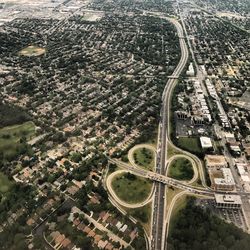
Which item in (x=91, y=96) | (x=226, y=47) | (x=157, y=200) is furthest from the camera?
(x=226, y=47)

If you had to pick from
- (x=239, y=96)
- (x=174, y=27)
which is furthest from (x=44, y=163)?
(x=174, y=27)

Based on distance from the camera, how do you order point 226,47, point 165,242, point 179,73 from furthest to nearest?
point 226,47 → point 179,73 → point 165,242

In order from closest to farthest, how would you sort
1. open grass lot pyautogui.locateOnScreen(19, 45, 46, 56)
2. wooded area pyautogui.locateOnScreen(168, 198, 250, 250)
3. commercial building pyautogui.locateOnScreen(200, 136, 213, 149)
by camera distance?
wooded area pyautogui.locateOnScreen(168, 198, 250, 250) → commercial building pyautogui.locateOnScreen(200, 136, 213, 149) → open grass lot pyautogui.locateOnScreen(19, 45, 46, 56)

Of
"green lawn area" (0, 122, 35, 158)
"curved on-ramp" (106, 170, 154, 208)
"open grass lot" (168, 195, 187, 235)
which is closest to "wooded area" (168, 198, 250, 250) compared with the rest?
"open grass lot" (168, 195, 187, 235)

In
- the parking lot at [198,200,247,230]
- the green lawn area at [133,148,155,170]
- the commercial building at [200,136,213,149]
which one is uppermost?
the parking lot at [198,200,247,230]

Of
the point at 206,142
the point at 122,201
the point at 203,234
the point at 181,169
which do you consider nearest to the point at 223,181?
the point at 181,169

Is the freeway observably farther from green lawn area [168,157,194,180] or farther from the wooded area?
the wooded area

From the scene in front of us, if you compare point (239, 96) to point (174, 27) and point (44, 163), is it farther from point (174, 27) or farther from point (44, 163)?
point (174, 27)

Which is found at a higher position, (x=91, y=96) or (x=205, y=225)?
(x=205, y=225)
